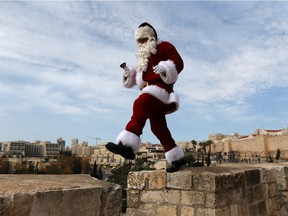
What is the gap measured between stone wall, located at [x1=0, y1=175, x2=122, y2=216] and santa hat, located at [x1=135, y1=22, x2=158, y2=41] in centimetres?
217

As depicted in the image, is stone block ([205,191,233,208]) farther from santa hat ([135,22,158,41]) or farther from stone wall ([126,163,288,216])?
santa hat ([135,22,158,41])

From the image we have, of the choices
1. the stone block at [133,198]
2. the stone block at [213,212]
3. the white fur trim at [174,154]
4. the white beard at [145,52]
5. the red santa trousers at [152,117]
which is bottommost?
the stone block at [213,212]

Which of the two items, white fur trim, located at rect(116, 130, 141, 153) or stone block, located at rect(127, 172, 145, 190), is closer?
white fur trim, located at rect(116, 130, 141, 153)

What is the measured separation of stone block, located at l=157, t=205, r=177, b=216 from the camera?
332cm

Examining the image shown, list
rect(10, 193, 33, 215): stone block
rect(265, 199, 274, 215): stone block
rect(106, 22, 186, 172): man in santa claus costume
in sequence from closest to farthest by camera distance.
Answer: rect(10, 193, 33, 215): stone block
rect(106, 22, 186, 172): man in santa claus costume
rect(265, 199, 274, 215): stone block

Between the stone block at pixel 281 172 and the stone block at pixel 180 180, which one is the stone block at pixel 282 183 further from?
the stone block at pixel 180 180

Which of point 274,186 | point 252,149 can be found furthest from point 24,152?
point 274,186

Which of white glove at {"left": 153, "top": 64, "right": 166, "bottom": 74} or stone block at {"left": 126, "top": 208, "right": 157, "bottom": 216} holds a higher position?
white glove at {"left": 153, "top": 64, "right": 166, "bottom": 74}

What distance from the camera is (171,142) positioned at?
131 inches

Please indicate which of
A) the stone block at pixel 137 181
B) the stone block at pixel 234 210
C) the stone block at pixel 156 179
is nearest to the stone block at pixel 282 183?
the stone block at pixel 234 210

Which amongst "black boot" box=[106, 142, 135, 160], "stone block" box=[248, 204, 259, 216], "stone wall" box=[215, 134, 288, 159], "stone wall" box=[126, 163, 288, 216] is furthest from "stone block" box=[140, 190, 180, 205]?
"stone wall" box=[215, 134, 288, 159]

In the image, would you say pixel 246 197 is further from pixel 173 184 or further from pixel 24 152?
pixel 24 152

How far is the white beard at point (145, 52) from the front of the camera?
3320mm

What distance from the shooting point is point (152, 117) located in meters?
3.23
